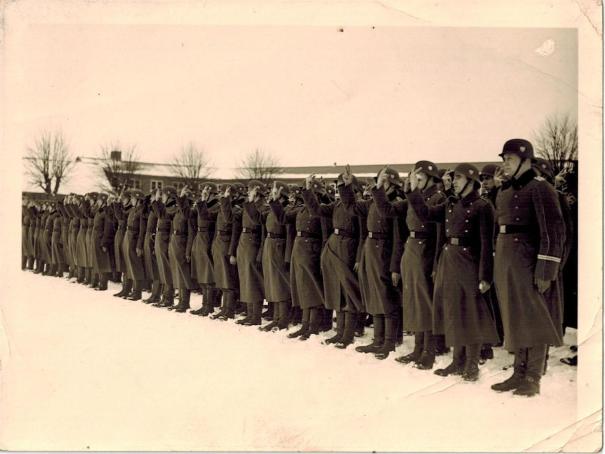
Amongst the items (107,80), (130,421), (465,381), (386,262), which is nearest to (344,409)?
(465,381)

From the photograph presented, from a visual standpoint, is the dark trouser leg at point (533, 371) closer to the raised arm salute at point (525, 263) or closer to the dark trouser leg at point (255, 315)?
the raised arm salute at point (525, 263)

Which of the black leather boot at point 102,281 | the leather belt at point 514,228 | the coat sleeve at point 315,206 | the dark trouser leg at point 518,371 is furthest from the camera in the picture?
the black leather boot at point 102,281

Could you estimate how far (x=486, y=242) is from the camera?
5246 mm

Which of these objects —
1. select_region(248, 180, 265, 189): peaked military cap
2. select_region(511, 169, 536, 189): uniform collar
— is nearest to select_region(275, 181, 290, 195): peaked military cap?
select_region(248, 180, 265, 189): peaked military cap

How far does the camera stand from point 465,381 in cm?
529

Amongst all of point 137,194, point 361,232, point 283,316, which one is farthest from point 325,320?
point 137,194

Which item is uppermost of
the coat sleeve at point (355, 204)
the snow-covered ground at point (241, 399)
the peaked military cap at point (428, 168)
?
the peaked military cap at point (428, 168)

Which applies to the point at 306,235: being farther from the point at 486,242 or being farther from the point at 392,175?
the point at 486,242

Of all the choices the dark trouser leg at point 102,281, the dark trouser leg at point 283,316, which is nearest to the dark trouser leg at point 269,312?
the dark trouser leg at point 283,316

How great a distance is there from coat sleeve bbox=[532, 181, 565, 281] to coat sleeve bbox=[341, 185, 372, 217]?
2.25 metres

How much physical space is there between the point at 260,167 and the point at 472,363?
12.1ft

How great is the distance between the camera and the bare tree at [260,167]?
23.3ft

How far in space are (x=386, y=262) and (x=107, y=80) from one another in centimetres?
388

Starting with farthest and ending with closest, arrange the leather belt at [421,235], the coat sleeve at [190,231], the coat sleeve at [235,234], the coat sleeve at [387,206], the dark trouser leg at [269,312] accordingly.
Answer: the coat sleeve at [190,231]
the dark trouser leg at [269,312]
the coat sleeve at [235,234]
the coat sleeve at [387,206]
the leather belt at [421,235]
